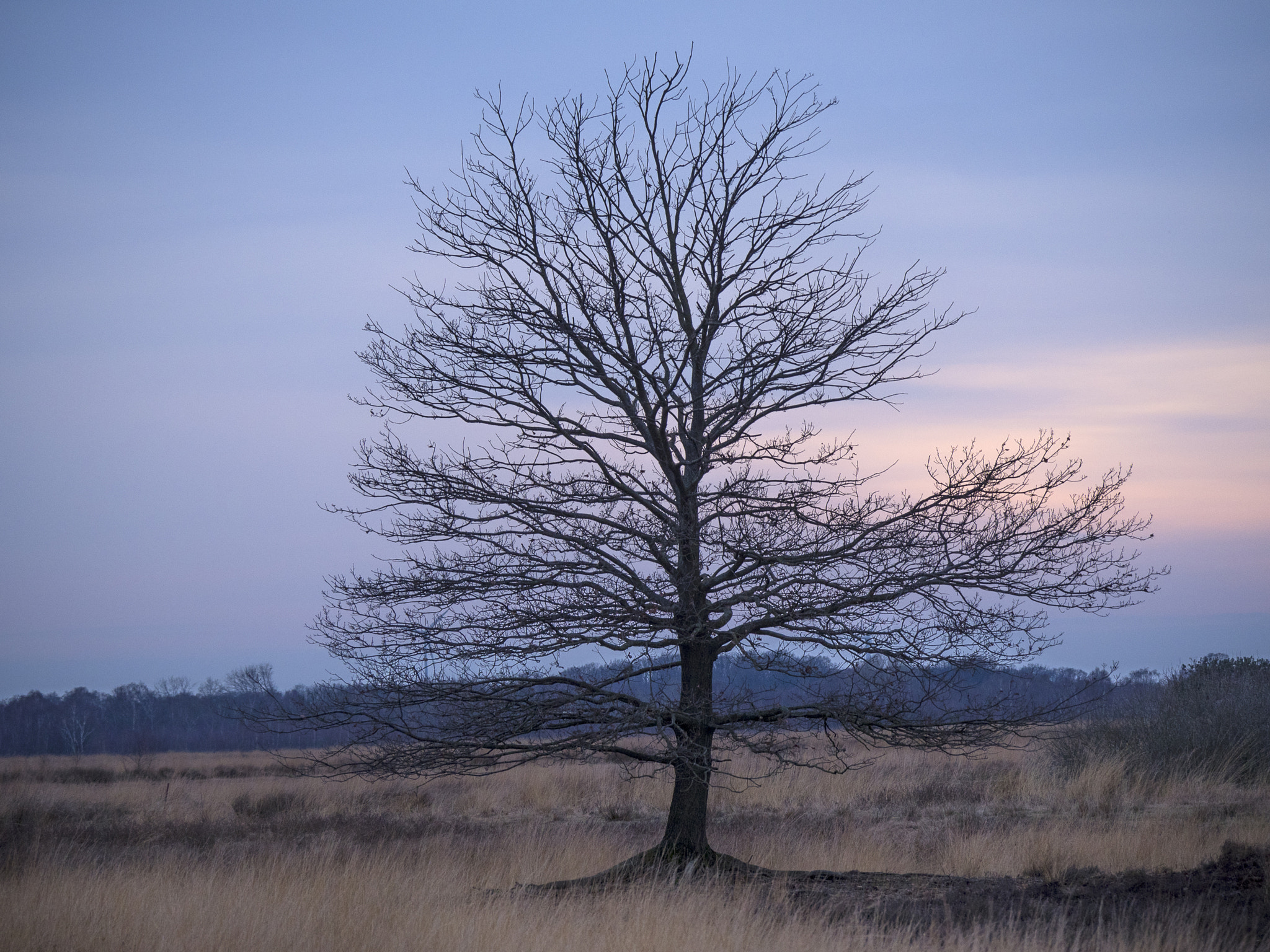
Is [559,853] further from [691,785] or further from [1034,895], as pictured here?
[1034,895]

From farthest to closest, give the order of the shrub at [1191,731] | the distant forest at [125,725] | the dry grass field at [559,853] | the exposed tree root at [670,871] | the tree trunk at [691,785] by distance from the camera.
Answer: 1. the distant forest at [125,725]
2. the shrub at [1191,731]
3. the exposed tree root at [670,871]
4. the tree trunk at [691,785]
5. the dry grass field at [559,853]

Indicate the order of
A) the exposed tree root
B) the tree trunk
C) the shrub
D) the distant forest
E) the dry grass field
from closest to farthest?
the dry grass field, the tree trunk, the exposed tree root, the shrub, the distant forest

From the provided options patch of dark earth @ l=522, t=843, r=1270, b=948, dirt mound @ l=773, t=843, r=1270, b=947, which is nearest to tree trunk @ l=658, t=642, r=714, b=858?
patch of dark earth @ l=522, t=843, r=1270, b=948

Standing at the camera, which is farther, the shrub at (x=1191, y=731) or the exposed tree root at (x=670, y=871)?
the shrub at (x=1191, y=731)

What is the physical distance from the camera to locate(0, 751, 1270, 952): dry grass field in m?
5.96

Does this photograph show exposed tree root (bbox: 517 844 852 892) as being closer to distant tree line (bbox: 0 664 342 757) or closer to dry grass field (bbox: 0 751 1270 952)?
dry grass field (bbox: 0 751 1270 952)

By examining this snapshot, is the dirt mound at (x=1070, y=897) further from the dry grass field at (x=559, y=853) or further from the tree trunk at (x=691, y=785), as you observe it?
the tree trunk at (x=691, y=785)

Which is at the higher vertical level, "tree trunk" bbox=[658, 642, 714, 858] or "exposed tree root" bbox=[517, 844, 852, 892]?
"tree trunk" bbox=[658, 642, 714, 858]

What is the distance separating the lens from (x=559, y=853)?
424 inches

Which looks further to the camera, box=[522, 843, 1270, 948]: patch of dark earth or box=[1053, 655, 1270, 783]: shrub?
box=[1053, 655, 1270, 783]: shrub

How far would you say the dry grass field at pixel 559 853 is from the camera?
5961mm

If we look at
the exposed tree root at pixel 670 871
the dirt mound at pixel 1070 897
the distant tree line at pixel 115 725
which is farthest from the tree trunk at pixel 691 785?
the distant tree line at pixel 115 725

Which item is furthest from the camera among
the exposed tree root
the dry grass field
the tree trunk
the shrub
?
the shrub

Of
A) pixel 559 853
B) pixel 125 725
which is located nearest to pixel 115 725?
pixel 125 725
